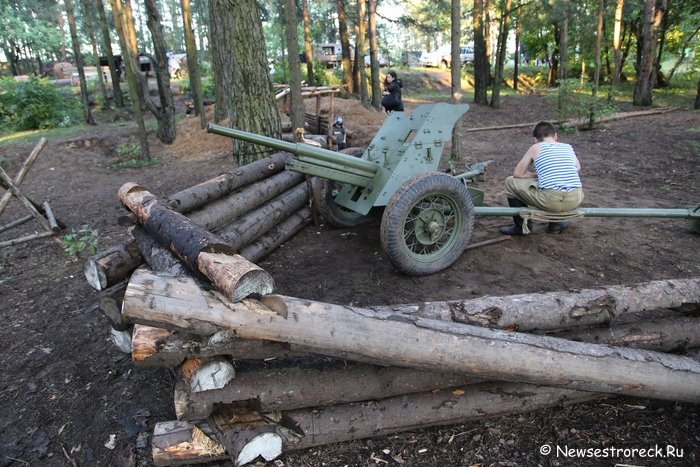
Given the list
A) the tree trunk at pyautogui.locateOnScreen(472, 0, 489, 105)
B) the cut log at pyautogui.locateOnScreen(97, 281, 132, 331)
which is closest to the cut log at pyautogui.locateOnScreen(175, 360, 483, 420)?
the cut log at pyautogui.locateOnScreen(97, 281, 132, 331)

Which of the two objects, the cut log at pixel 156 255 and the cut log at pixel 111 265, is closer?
the cut log at pixel 156 255

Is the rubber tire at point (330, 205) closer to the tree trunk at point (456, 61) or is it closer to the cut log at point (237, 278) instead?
the tree trunk at point (456, 61)

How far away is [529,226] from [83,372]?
464 cm

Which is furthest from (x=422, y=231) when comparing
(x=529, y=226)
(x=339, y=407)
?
(x=339, y=407)

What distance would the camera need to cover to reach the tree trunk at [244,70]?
5949 mm

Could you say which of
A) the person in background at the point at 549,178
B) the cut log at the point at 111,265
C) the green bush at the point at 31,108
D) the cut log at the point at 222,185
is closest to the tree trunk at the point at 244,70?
the cut log at the point at 222,185

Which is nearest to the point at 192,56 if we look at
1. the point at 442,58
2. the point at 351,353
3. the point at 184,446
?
the point at 184,446

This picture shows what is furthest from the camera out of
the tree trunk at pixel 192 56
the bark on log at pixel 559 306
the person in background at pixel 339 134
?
the tree trunk at pixel 192 56

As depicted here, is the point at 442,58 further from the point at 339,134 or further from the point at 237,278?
the point at 237,278

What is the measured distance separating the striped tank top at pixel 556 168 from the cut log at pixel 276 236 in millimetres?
2812

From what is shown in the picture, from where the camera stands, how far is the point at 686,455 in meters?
2.53

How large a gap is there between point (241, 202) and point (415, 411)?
2.85m

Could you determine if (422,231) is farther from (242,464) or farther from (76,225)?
(76,225)

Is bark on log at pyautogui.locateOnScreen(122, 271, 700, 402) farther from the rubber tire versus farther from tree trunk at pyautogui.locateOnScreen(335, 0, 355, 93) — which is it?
tree trunk at pyautogui.locateOnScreen(335, 0, 355, 93)
